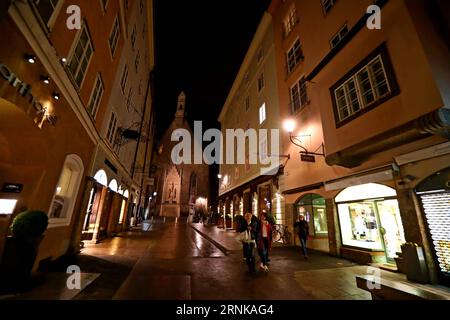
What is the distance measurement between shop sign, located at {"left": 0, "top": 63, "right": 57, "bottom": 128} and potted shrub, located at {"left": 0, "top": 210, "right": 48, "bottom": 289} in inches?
94.2

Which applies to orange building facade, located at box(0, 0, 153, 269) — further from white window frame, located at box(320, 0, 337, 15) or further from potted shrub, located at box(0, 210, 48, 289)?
white window frame, located at box(320, 0, 337, 15)

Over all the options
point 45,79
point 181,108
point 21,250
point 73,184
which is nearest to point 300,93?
point 45,79

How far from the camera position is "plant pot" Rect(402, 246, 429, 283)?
17.5 feet

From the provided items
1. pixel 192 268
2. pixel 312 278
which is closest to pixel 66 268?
pixel 192 268

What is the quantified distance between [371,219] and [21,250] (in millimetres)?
11559

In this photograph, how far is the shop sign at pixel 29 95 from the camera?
3.48m

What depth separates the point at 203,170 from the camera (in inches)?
2196

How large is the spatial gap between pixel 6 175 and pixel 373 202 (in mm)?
12633

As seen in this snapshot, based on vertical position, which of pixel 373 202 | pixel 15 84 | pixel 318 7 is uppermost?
pixel 318 7

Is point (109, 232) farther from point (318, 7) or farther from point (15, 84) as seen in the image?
point (318, 7)

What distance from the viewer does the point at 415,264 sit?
215 inches

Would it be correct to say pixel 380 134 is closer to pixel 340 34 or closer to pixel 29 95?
pixel 340 34

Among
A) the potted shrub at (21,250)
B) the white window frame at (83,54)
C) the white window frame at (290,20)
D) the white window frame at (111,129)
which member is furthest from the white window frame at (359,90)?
the white window frame at (111,129)
